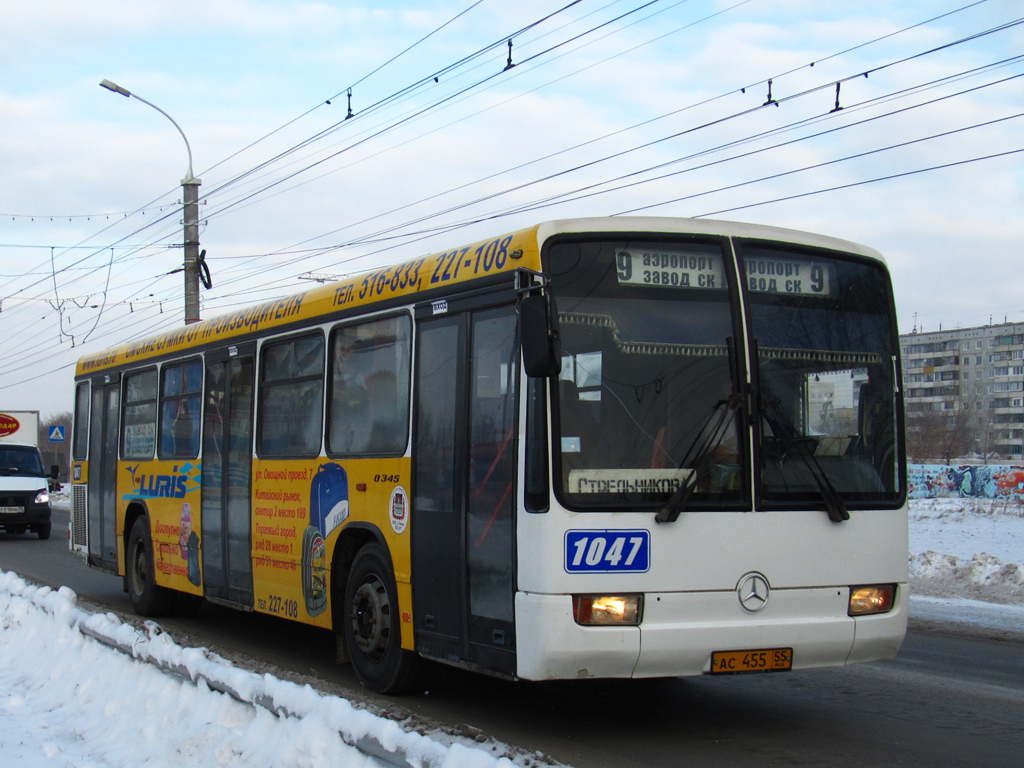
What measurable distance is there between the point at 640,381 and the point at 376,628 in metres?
2.81

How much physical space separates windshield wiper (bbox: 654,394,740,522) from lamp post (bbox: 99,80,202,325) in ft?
59.7

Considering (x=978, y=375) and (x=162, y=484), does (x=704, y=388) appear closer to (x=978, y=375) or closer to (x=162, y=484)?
(x=162, y=484)

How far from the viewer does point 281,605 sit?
9039 millimetres

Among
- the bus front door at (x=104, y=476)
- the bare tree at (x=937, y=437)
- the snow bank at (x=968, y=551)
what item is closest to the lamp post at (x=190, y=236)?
the bus front door at (x=104, y=476)

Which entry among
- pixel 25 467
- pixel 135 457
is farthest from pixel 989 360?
pixel 135 457

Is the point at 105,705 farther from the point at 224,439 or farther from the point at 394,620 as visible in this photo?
the point at 224,439

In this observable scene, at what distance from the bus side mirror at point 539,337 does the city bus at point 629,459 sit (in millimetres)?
16

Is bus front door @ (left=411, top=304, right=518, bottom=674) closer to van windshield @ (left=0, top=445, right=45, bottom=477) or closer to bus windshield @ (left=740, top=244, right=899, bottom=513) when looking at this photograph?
bus windshield @ (left=740, top=244, right=899, bottom=513)

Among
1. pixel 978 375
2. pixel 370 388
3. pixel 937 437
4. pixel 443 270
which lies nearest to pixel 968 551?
pixel 370 388

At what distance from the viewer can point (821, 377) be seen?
6457mm

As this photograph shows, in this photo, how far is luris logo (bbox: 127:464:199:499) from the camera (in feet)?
36.6

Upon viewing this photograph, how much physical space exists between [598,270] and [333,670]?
423 cm

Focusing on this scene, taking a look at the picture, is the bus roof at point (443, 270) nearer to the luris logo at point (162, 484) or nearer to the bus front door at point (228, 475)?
the bus front door at point (228, 475)

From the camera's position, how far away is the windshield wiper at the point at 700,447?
19.4 feet
